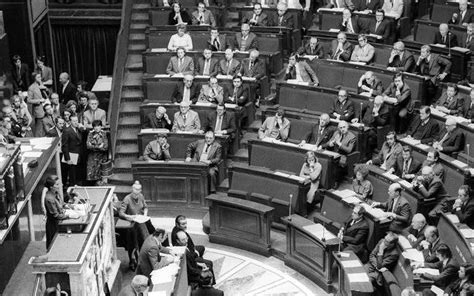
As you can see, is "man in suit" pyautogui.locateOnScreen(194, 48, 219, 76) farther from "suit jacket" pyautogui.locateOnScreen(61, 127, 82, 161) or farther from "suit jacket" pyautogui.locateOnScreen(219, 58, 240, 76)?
"suit jacket" pyautogui.locateOnScreen(61, 127, 82, 161)

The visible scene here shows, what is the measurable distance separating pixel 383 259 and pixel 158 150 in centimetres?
445

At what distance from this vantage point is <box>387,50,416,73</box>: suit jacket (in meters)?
14.4

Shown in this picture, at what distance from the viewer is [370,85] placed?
1409 cm

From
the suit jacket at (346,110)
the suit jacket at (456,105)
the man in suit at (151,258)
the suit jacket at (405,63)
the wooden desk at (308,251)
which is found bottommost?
the wooden desk at (308,251)

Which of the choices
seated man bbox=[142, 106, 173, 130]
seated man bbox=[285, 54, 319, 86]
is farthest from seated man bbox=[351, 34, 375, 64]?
seated man bbox=[142, 106, 173, 130]

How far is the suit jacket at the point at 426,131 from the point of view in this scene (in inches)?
516

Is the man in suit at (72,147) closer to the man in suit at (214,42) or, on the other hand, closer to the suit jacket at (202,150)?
the suit jacket at (202,150)

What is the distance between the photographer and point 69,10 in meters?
18.9

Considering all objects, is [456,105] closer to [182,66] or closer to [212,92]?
[212,92]

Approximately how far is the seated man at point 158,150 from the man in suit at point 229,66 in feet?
6.07

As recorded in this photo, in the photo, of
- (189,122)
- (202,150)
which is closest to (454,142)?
(202,150)

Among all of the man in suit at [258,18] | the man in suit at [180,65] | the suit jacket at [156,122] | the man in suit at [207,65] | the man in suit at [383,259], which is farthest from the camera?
the man in suit at [258,18]

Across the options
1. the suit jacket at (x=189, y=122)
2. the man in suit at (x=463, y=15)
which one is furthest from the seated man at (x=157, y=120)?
the man in suit at (x=463, y=15)

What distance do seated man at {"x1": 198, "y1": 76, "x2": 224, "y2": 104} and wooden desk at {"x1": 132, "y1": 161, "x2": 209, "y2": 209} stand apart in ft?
4.38
